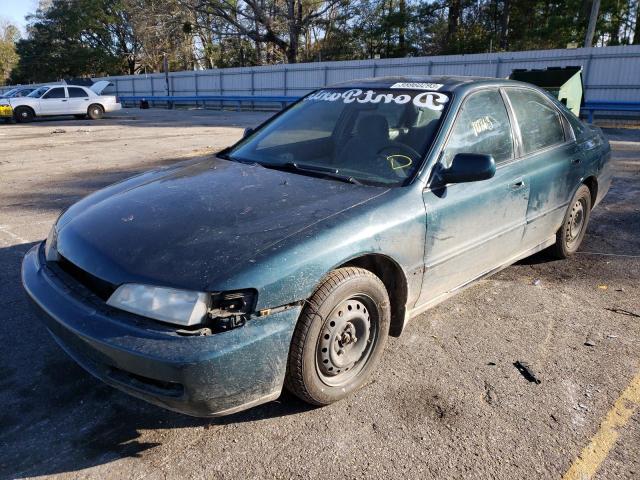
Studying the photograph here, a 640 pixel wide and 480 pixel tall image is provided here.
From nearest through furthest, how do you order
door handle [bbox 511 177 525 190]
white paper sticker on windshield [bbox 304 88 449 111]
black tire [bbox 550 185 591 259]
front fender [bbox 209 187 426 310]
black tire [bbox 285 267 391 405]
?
1. front fender [bbox 209 187 426 310]
2. black tire [bbox 285 267 391 405]
3. white paper sticker on windshield [bbox 304 88 449 111]
4. door handle [bbox 511 177 525 190]
5. black tire [bbox 550 185 591 259]

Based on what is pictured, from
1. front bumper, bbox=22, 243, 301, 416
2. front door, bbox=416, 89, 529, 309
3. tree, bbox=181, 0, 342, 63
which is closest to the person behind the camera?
front bumper, bbox=22, 243, 301, 416

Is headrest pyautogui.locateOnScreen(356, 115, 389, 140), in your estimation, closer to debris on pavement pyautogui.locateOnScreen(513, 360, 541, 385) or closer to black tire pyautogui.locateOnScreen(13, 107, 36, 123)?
debris on pavement pyautogui.locateOnScreen(513, 360, 541, 385)

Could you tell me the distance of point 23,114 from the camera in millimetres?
21812

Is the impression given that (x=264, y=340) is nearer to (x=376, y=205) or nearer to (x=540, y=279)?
(x=376, y=205)

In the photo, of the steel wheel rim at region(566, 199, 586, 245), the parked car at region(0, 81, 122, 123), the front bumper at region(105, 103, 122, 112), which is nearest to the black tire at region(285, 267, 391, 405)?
the steel wheel rim at region(566, 199, 586, 245)

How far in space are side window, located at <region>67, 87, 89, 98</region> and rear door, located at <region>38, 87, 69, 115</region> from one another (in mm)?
241

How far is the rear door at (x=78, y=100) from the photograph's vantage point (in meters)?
22.5

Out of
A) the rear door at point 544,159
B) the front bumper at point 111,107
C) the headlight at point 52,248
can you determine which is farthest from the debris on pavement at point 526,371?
the front bumper at point 111,107

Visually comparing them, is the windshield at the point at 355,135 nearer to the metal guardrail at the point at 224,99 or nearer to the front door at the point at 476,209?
the front door at the point at 476,209

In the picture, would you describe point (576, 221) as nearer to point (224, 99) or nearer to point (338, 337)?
point (338, 337)

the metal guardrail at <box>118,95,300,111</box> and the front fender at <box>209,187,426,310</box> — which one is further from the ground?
the front fender at <box>209,187,426,310</box>

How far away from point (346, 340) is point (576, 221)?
10.2 feet

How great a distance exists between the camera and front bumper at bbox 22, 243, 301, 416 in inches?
79.4

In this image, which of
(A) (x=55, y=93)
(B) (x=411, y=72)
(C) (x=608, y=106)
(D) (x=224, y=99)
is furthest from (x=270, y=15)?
(C) (x=608, y=106)
